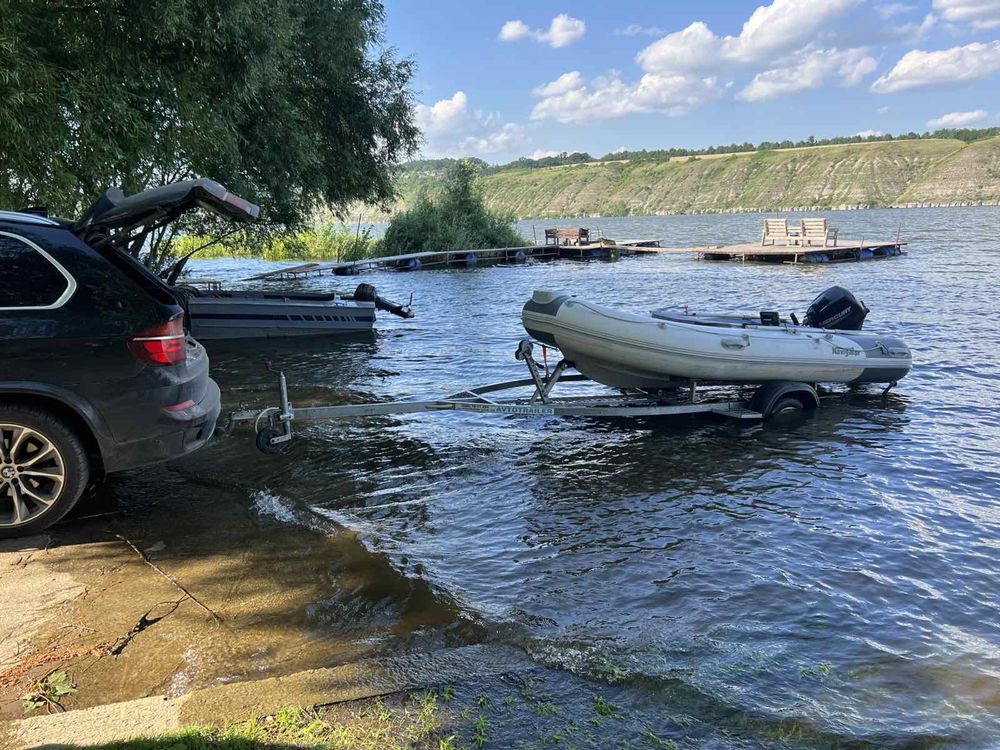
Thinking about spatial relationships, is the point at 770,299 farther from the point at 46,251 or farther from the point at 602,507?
the point at 46,251

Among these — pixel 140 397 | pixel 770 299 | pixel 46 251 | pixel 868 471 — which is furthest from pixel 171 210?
pixel 770 299

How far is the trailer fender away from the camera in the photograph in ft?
A: 30.3

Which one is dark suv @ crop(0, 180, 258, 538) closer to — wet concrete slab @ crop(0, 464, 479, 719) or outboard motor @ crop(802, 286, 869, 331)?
wet concrete slab @ crop(0, 464, 479, 719)

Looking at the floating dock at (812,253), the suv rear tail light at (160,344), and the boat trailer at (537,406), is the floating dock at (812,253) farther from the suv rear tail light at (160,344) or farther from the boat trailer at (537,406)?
the suv rear tail light at (160,344)

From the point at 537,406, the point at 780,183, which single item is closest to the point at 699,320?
the point at 537,406

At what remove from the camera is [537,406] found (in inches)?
316

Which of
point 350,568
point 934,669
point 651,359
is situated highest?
point 651,359

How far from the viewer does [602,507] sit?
265 inches

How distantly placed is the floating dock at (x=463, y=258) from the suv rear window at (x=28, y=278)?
26.4 metres

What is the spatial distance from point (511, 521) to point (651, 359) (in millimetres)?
3287

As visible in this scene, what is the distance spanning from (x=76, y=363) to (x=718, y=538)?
16.7 ft

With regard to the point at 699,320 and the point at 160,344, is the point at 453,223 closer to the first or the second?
the point at 699,320

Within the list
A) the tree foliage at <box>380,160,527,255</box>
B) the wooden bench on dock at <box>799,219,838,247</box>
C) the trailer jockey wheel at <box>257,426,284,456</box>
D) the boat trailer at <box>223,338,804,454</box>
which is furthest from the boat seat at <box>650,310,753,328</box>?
the tree foliage at <box>380,160,527,255</box>

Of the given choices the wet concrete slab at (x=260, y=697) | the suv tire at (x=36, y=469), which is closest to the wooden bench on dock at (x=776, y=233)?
the suv tire at (x=36, y=469)
